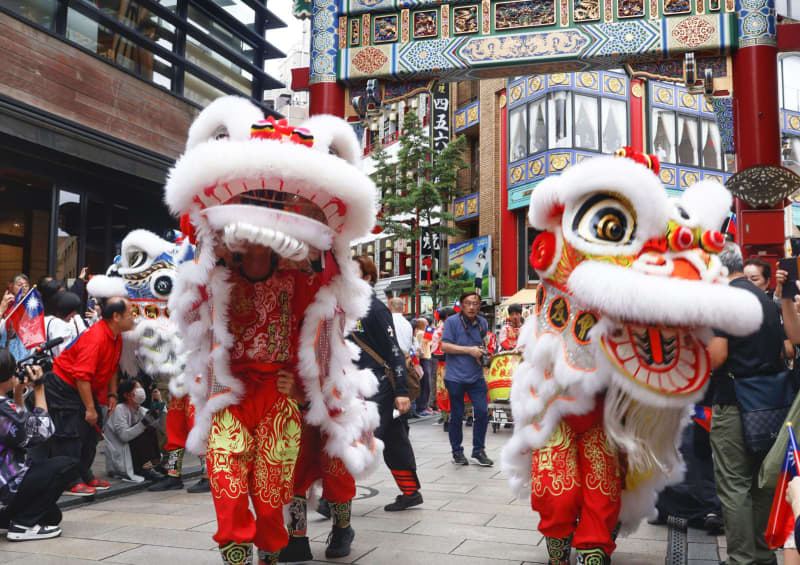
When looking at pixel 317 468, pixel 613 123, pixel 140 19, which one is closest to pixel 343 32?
pixel 140 19

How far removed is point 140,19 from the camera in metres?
11.5

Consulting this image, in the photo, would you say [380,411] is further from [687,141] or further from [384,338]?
[687,141]

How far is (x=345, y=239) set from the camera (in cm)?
383

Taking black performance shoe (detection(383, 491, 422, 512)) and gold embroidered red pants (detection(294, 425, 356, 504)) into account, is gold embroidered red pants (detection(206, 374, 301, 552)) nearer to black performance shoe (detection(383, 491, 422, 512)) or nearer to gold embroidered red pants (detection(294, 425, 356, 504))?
gold embroidered red pants (detection(294, 425, 356, 504))

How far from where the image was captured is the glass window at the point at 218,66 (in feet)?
42.0

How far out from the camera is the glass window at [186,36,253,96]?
42.0ft

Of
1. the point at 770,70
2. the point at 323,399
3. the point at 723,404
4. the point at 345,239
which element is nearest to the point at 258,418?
the point at 323,399

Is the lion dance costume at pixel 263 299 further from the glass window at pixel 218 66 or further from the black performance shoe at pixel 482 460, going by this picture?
the glass window at pixel 218 66

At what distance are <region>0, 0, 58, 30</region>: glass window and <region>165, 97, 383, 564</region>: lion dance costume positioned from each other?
687cm

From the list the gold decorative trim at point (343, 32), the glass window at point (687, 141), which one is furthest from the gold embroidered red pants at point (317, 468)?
the glass window at point (687, 141)

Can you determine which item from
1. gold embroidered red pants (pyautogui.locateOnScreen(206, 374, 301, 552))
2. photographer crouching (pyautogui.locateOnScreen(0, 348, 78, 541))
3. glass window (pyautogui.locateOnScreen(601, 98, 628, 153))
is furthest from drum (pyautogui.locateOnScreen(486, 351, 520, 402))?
glass window (pyautogui.locateOnScreen(601, 98, 628, 153))

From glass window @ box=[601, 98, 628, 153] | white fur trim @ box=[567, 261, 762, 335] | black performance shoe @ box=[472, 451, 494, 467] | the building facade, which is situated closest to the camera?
white fur trim @ box=[567, 261, 762, 335]

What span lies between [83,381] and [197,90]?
→ 25.5ft

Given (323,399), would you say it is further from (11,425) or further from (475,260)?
(475,260)
